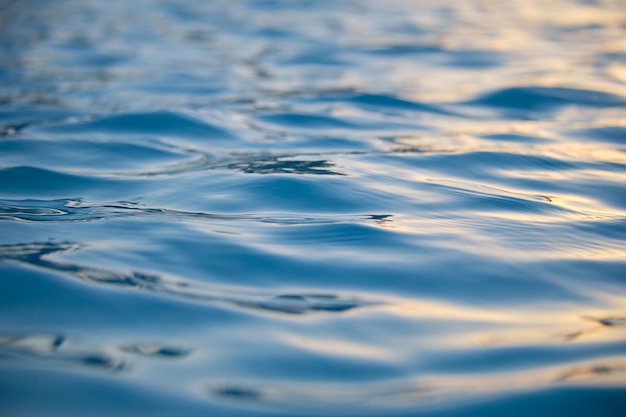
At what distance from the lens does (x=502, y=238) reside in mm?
1970

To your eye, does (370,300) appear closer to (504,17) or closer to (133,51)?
(133,51)

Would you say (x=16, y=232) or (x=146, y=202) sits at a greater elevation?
(x=146, y=202)

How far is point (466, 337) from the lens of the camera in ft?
4.68

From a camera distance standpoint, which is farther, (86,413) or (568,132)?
(568,132)

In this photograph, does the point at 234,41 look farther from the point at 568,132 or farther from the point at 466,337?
the point at 466,337

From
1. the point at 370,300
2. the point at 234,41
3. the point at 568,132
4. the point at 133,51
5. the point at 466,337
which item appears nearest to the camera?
the point at 466,337

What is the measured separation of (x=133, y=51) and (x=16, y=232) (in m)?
3.74

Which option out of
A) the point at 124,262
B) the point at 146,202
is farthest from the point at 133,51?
the point at 124,262

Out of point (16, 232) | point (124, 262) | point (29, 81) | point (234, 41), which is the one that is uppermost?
point (234, 41)

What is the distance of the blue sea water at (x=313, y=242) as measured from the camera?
4.12 ft

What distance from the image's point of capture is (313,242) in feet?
6.22

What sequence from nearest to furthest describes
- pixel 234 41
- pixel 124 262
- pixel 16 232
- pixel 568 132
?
pixel 124 262
pixel 16 232
pixel 568 132
pixel 234 41

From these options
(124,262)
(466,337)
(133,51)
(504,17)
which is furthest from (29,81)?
(504,17)

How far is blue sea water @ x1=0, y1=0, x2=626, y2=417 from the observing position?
1.25 meters
